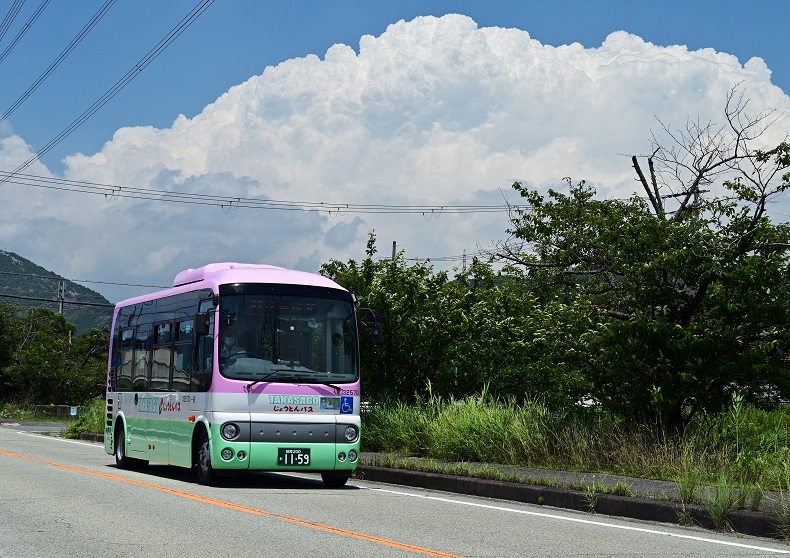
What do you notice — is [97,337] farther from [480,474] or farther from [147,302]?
[480,474]

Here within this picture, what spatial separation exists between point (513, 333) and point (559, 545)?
13.0 metres

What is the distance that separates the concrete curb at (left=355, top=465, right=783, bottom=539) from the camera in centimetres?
1099

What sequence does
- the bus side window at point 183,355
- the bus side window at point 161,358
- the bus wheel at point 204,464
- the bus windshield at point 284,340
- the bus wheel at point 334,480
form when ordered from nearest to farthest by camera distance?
the bus wheel at point 204,464 < the bus windshield at point 284,340 < the bus wheel at point 334,480 < the bus side window at point 183,355 < the bus side window at point 161,358

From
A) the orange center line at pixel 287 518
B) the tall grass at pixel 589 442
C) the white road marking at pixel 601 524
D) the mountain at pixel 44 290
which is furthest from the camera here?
the mountain at pixel 44 290

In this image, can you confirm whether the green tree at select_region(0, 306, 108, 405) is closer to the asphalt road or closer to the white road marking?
the asphalt road

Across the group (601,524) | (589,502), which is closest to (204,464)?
(589,502)

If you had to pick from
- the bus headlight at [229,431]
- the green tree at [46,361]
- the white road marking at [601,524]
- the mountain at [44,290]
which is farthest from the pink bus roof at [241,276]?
the mountain at [44,290]

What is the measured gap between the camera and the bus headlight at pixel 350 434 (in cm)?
1597

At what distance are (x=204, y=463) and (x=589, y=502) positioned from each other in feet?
19.7

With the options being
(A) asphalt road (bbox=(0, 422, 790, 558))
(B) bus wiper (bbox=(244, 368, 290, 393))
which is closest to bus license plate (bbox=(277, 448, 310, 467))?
(A) asphalt road (bbox=(0, 422, 790, 558))

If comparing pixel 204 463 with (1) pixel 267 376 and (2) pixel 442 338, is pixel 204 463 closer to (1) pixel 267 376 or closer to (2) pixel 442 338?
Answer: (1) pixel 267 376

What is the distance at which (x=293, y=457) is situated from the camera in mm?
15508

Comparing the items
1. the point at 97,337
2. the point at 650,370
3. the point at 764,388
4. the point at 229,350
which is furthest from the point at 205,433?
the point at 97,337

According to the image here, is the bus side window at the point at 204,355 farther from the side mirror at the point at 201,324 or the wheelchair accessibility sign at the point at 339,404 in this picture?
the wheelchair accessibility sign at the point at 339,404
